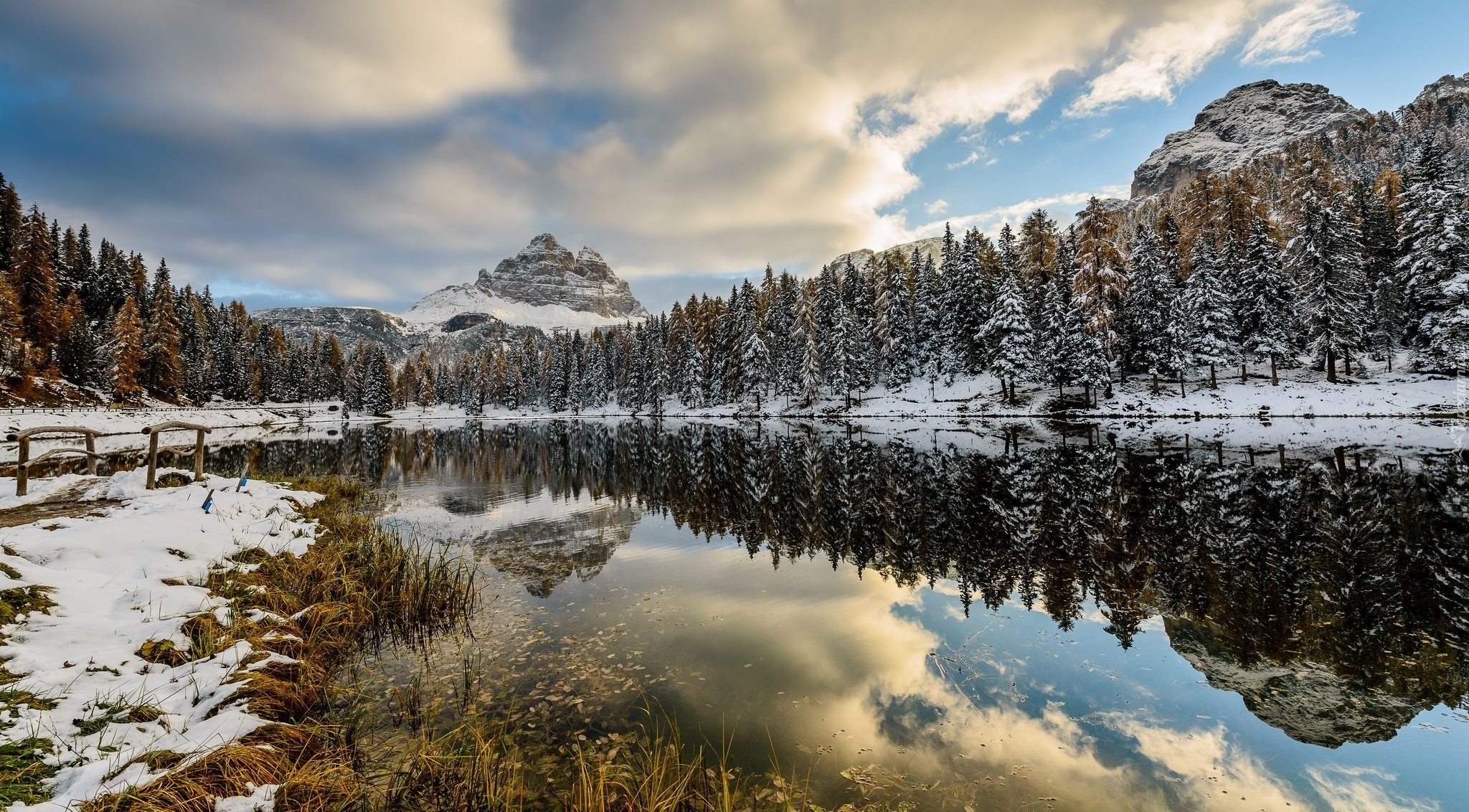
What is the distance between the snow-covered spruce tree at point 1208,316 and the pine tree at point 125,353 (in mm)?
109555

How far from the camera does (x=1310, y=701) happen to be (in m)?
7.14

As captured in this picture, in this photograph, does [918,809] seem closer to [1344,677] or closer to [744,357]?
[1344,677]

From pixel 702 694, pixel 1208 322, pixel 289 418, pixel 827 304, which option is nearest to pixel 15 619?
pixel 702 694

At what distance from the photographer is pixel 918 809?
5.36m

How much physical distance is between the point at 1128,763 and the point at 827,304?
66.7 m

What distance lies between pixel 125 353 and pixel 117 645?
278 ft

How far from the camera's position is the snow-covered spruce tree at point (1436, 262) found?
38.2 m

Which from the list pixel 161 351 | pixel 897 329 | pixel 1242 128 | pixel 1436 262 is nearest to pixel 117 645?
pixel 897 329

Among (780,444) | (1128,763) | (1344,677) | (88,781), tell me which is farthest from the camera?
(780,444)

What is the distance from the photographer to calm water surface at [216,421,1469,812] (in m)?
6.13

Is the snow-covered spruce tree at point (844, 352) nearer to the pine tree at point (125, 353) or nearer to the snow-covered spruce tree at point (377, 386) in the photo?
the pine tree at point (125, 353)

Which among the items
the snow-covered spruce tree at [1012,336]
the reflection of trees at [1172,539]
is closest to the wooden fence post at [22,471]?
the reflection of trees at [1172,539]

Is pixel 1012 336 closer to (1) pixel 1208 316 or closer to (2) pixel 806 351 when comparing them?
(1) pixel 1208 316

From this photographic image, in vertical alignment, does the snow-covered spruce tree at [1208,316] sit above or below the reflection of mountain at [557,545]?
above
